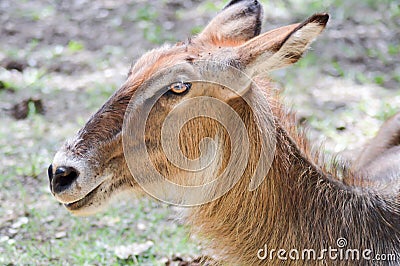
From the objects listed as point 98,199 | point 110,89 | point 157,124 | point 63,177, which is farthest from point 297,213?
point 110,89

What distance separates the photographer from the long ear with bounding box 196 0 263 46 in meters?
4.42

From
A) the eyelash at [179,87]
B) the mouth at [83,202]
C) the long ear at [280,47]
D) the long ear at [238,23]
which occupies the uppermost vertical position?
the long ear at [280,47]

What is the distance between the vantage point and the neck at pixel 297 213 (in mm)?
3920

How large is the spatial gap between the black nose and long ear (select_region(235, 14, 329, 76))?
41.5 inches

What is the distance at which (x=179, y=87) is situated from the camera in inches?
151

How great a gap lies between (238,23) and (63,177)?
1500 millimetres

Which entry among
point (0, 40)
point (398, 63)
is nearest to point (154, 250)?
point (398, 63)

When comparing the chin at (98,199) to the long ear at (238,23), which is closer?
the chin at (98,199)

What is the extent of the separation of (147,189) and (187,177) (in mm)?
231

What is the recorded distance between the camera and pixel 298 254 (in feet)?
12.9

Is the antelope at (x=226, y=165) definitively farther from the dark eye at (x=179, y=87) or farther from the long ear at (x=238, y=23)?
the long ear at (x=238, y=23)

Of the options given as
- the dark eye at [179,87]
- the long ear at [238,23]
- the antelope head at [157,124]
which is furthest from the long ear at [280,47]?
the long ear at [238,23]

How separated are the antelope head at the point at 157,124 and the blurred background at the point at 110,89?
521 mm

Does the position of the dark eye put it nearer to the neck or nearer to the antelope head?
the antelope head
